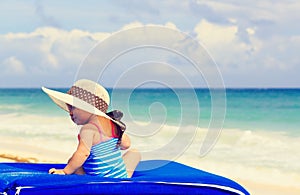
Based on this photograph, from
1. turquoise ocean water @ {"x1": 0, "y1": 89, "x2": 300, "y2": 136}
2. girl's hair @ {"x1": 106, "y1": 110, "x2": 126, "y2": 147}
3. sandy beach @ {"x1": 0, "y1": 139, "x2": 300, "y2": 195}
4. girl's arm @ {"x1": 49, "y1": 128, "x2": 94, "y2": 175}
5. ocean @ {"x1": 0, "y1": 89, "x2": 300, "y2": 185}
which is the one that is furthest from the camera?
turquoise ocean water @ {"x1": 0, "y1": 89, "x2": 300, "y2": 136}

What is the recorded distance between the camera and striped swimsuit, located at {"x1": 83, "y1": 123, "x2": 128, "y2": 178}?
11.3ft

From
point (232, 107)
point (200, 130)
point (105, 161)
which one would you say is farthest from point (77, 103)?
point (232, 107)

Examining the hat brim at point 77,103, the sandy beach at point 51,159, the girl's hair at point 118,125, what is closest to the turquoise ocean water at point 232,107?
the sandy beach at point 51,159

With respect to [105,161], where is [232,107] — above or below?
above

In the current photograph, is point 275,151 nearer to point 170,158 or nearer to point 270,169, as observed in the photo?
point 270,169

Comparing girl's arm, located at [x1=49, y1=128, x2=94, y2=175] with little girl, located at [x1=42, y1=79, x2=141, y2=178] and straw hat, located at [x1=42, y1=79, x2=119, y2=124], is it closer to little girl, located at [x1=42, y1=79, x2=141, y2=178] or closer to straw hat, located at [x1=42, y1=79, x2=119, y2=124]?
little girl, located at [x1=42, y1=79, x2=141, y2=178]

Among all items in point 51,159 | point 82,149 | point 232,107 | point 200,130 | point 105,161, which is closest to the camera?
point 82,149

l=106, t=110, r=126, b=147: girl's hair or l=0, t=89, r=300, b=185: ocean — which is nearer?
l=106, t=110, r=126, b=147: girl's hair

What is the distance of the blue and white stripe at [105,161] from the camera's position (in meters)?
3.44

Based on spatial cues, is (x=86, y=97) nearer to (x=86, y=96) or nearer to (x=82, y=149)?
(x=86, y=96)

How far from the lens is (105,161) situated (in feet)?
11.4

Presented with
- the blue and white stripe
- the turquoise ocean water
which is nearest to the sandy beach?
the turquoise ocean water

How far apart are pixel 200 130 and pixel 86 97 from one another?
7482mm

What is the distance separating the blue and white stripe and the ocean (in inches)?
10.1
